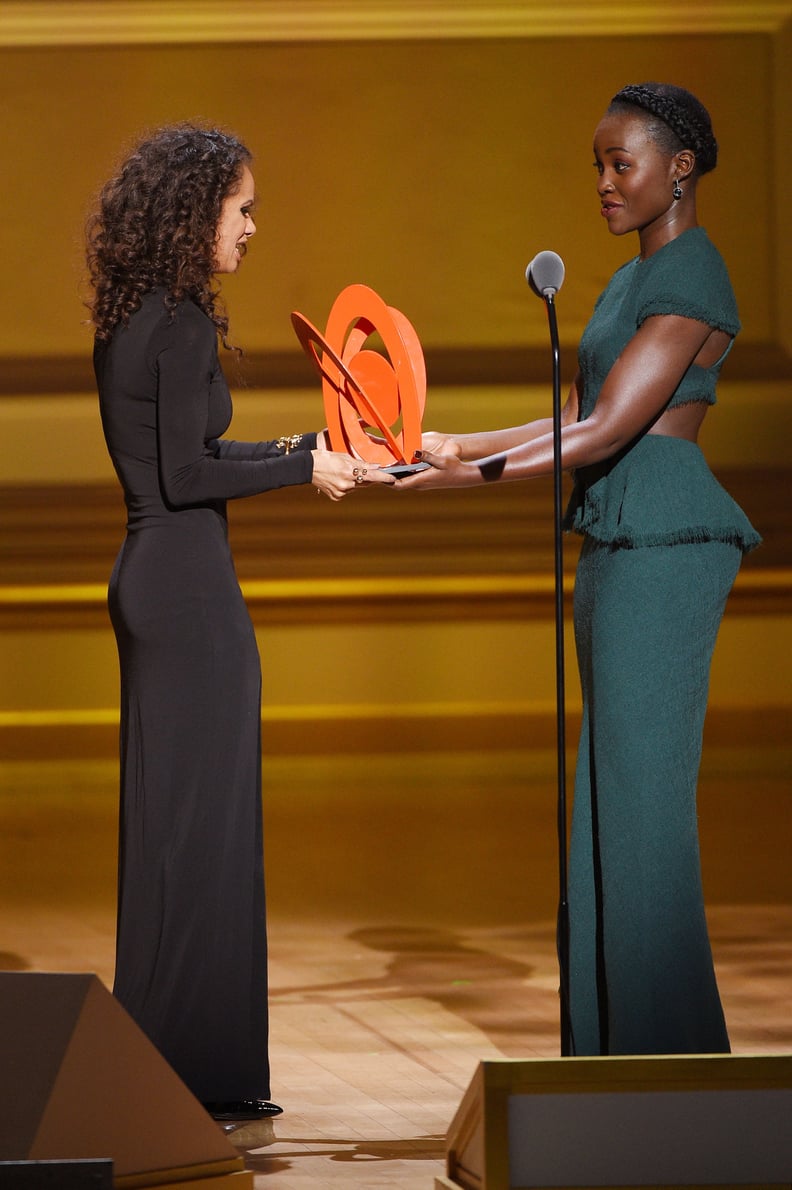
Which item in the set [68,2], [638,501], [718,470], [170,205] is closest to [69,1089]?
[638,501]

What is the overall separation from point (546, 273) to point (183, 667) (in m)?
0.88

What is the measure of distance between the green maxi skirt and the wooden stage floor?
405mm

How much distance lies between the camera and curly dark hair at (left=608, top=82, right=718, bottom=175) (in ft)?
8.57

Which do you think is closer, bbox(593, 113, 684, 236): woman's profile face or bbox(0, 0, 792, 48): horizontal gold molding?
bbox(593, 113, 684, 236): woman's profile face

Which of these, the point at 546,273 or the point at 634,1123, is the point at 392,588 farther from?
the point at 634,1123

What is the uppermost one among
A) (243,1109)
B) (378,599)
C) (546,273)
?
(378,599)

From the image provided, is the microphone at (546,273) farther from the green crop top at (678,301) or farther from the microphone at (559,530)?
the green crop top at (678,301)

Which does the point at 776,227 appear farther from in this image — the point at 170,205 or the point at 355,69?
the point at 170,205

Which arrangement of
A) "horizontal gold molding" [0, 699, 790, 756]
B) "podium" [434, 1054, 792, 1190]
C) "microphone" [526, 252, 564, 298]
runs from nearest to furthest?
1. "podium" [434, 1054, 792, 1190]
2. "microphone" [526, 252, 564, 298]
3. "horizontal gold molding" [0, 699, 790, 756]

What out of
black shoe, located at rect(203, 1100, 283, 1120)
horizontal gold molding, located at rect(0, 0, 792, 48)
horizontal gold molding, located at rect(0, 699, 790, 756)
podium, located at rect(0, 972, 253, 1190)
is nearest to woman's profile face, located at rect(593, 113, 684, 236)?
podium, located at rect(0, 972, 253, 1190)

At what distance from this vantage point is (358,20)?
7.11 meters

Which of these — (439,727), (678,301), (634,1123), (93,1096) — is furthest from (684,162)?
(439,727)

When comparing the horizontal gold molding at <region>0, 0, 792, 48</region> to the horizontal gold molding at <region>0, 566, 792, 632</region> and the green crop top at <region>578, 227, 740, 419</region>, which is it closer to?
the horizontal gold molding at <region>0, 566, 792, 632</region>

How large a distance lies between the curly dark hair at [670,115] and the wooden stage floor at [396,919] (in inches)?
59.3
